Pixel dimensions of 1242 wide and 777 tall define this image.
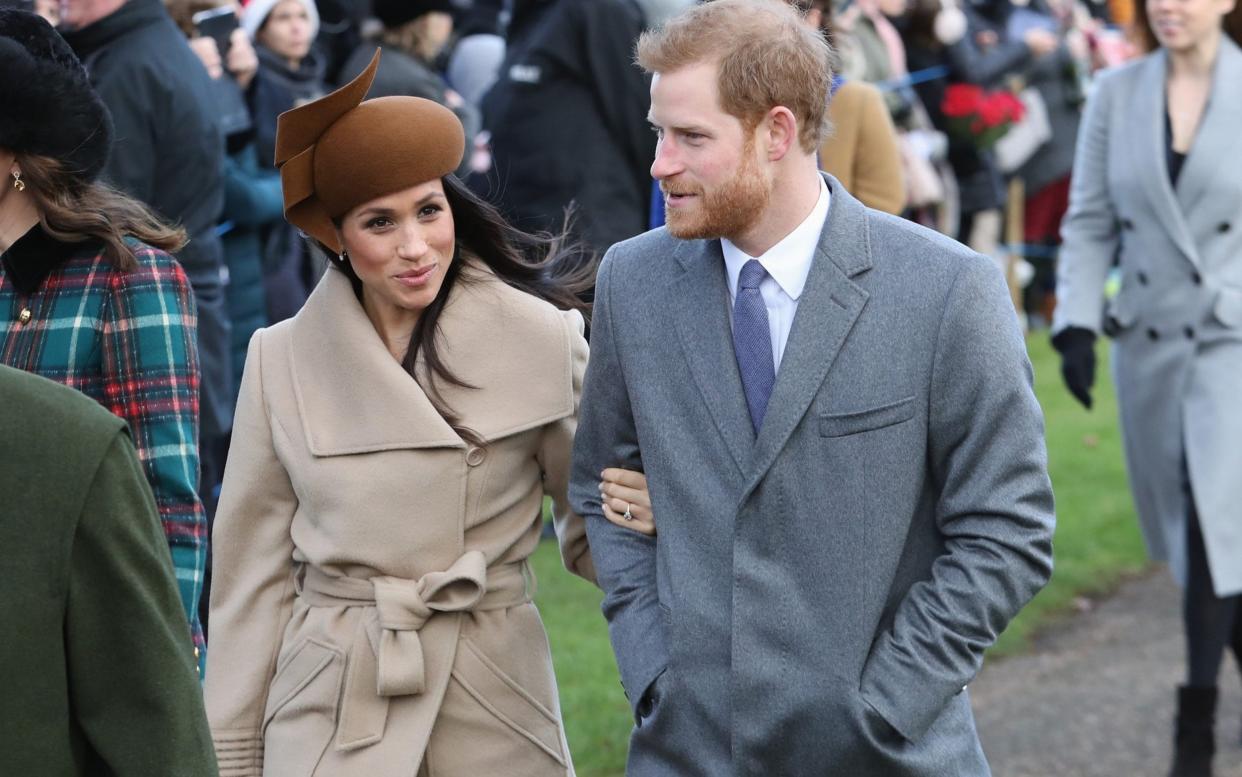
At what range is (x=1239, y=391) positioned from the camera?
20.2 feet

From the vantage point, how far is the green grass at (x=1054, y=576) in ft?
20.7

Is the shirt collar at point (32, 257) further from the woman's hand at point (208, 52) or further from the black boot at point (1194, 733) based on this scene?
the black boot at point (1194, 733)

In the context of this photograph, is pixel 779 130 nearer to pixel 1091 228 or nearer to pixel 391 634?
pixel 391 634

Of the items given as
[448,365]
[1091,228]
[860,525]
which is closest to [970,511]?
[860,525]

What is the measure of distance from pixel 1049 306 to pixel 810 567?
12.5m

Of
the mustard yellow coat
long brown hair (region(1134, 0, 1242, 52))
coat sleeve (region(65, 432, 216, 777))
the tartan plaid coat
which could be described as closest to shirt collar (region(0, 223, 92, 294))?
the tartan plaid coat

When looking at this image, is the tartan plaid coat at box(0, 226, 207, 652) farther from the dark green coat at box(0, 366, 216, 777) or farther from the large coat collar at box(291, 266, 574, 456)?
the dark green coat at box(0, 366, 216, 777)

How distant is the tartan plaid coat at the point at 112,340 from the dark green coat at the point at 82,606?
157 cm

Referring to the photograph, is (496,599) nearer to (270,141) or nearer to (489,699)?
(489,699)

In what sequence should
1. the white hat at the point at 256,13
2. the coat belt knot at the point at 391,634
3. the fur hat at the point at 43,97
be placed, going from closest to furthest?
the coat belt knot at the point at 391,634
the fur hat at the point at 43,97
the white hat at the point at 256,13

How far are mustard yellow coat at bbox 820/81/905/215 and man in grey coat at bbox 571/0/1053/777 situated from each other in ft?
9.35

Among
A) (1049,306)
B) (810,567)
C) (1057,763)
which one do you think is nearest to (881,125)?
(1057,763)

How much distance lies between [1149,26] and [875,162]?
3.24ft

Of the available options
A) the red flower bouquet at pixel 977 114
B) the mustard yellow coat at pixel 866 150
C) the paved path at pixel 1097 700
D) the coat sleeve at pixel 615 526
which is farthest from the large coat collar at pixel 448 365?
the red flower bouquet at pixel 977 114
